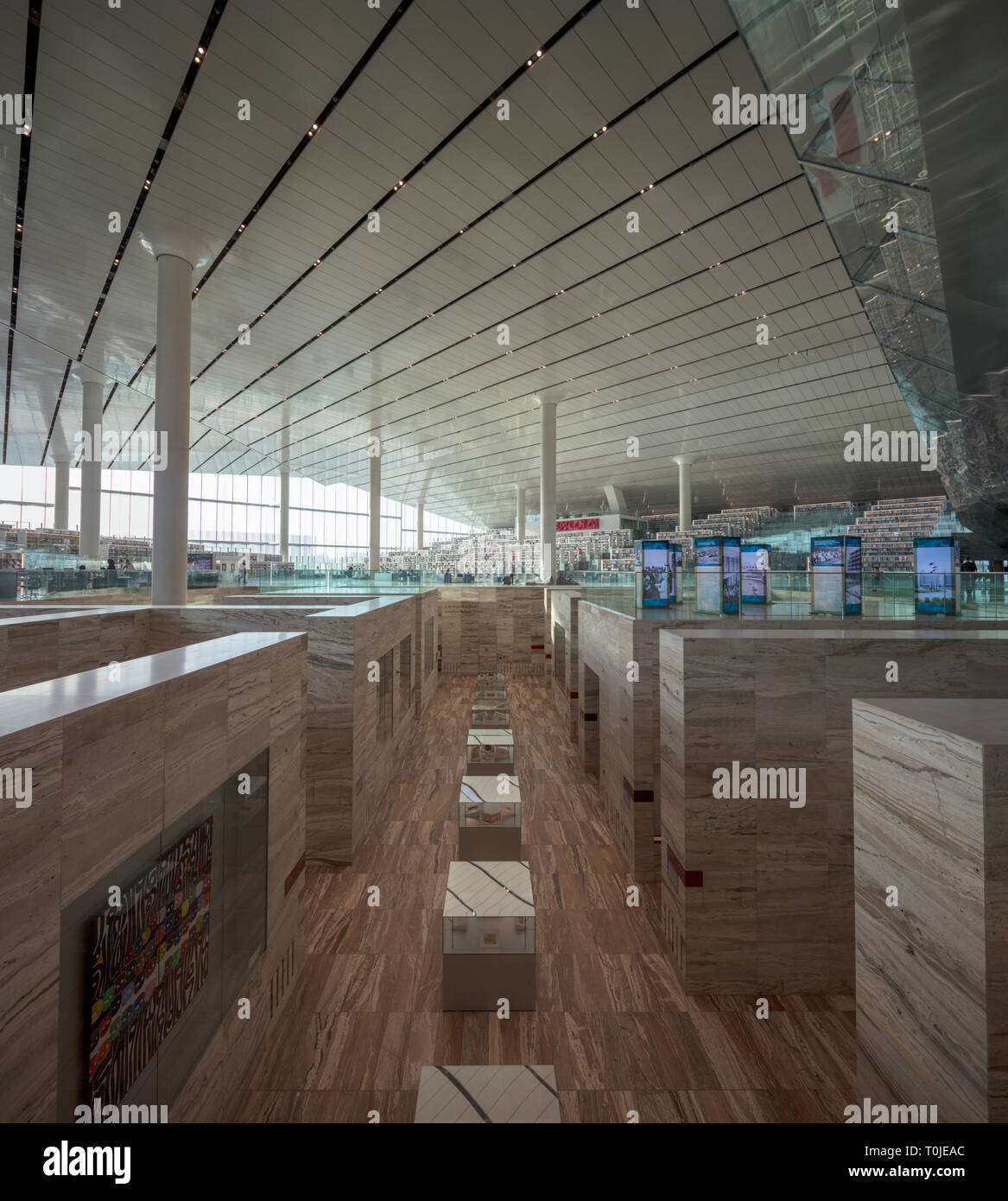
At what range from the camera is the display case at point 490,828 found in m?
6.60

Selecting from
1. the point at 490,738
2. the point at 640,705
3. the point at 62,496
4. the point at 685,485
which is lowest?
the point at 490,738

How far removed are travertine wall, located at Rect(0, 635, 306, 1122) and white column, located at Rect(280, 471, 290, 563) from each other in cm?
3707

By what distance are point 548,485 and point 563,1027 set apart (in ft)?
70.8

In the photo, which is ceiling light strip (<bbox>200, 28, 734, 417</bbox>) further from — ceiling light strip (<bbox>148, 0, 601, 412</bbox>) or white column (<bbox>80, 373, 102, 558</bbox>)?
white column (<bbox>80, 373, 102, 558</bbox>)

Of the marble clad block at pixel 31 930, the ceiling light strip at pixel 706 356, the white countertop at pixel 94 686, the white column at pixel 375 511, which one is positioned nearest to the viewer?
the marble clad block at pixel 31 930

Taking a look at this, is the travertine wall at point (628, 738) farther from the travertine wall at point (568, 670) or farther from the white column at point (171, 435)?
the white column at point (171, 435)

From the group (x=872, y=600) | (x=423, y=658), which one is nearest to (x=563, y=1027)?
(x=872, y=600)

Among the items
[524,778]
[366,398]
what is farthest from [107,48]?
[366,398]

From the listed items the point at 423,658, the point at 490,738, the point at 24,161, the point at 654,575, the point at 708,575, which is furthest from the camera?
the point at 423,658

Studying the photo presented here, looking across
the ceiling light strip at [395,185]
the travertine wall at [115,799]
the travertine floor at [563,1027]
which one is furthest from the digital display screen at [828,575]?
the ceiling light strip at [395,185]

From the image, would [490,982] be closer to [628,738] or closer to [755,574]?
[628,738]

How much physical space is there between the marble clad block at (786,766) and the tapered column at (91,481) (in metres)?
23.5

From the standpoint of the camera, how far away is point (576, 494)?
47.5m

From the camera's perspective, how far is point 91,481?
21.2 metres
